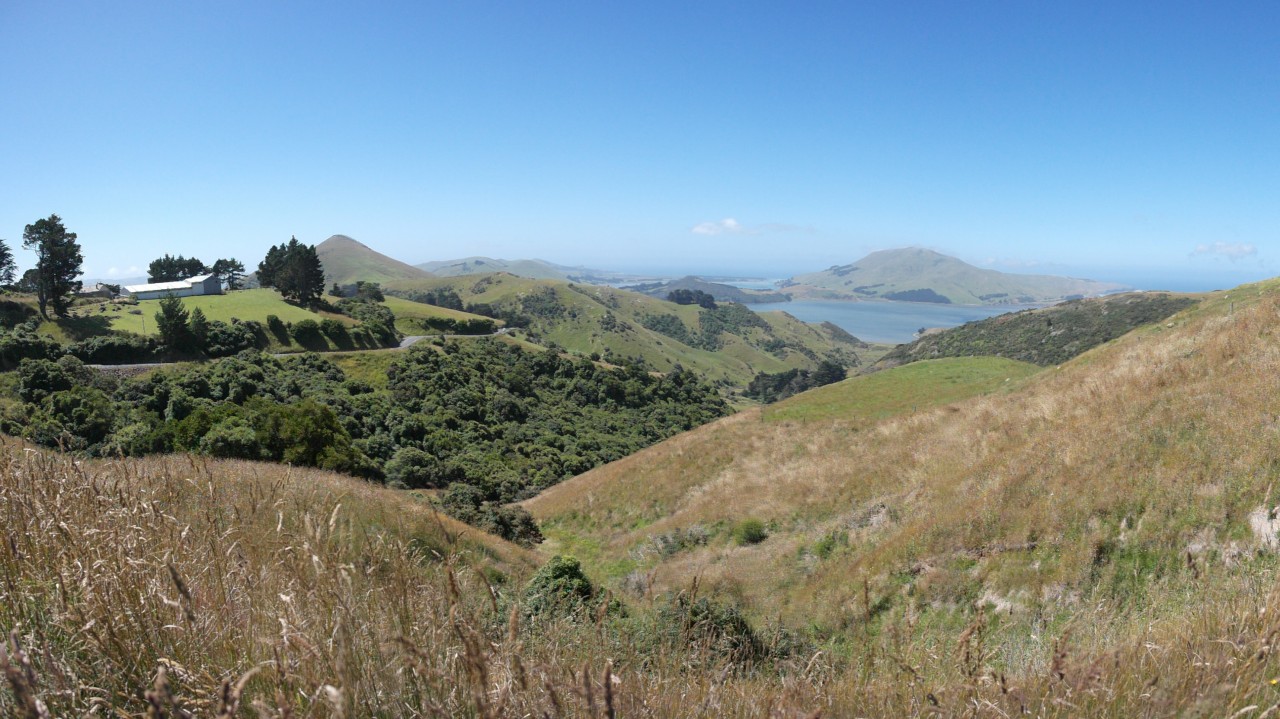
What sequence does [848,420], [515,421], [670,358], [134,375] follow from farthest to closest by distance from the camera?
[670,358], [515,421], [134,375], [848,420]

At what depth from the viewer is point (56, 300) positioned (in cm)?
5516

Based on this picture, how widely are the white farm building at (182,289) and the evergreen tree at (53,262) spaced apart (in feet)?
60.0

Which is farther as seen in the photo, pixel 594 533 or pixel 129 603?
pixel 594 533

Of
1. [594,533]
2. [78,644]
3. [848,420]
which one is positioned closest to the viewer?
[78,644]

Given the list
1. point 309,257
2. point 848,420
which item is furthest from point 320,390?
point 848,420

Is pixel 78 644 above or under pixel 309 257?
under

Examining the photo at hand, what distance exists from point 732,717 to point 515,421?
209 feet

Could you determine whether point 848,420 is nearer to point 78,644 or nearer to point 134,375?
point 78,644

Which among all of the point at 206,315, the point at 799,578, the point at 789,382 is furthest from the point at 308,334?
the point at 789,382

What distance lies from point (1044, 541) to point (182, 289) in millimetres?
99578

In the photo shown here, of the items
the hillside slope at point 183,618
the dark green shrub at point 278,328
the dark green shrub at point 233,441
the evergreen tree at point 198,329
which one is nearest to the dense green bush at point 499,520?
the dark green shrub at point 233,441

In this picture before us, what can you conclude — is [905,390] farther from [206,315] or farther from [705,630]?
[206,315]

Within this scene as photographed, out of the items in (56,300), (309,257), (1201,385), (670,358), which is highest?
(309,257)

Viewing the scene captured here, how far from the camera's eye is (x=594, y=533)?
19.9 m
